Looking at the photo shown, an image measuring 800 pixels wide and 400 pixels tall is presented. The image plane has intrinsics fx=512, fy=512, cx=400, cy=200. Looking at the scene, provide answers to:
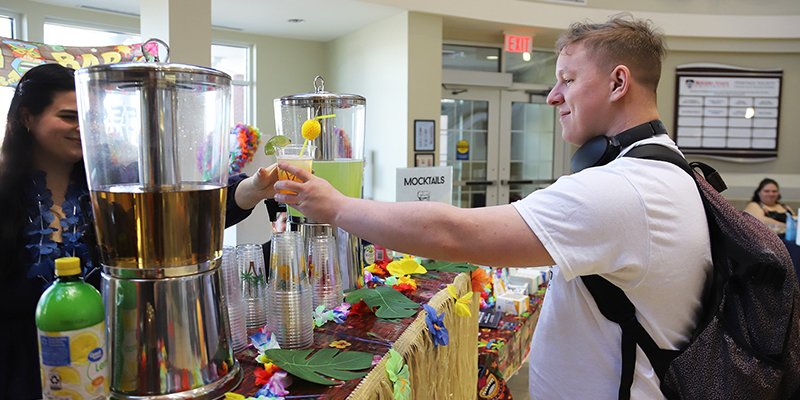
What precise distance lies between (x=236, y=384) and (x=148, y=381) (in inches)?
5.9

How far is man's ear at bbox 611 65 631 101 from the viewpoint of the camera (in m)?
1.17

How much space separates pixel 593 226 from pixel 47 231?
118 cm

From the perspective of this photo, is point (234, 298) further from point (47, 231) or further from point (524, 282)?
point (524, 282)

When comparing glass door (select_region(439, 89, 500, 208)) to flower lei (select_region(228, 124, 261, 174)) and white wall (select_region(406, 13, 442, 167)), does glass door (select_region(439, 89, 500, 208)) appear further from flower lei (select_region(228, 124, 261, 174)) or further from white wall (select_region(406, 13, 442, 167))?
flower lei (select_region(228, 124, 261, 174))

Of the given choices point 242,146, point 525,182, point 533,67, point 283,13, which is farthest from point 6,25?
point 525,182

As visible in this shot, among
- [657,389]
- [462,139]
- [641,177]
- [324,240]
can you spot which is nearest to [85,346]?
[324,240]

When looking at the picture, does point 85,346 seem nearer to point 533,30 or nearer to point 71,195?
point 71,195

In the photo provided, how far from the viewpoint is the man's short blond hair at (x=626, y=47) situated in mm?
1177

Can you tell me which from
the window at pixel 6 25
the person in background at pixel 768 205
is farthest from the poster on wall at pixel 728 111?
the window at pixel 6 25

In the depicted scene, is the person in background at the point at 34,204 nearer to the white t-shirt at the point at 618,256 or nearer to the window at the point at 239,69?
the white t-shirt at the point at 618,256

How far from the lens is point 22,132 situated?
125 cm

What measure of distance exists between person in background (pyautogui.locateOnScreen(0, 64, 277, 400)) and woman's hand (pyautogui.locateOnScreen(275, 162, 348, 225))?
0.27 metres

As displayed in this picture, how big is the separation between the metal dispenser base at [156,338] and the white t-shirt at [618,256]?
615mm

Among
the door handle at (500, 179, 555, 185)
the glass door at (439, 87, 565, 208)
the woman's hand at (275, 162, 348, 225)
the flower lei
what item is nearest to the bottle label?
the woman's hand at (275, 162, 348, 225)
